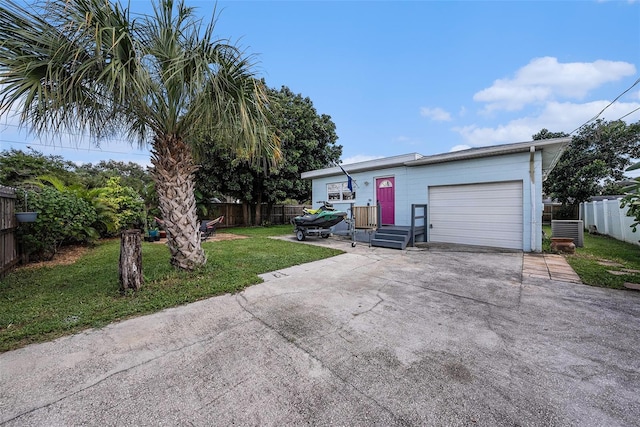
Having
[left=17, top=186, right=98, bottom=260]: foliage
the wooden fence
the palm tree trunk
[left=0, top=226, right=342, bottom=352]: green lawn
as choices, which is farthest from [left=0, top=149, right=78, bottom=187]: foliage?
the palm tree trunk

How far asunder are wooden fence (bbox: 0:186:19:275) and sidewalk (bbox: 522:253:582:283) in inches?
389

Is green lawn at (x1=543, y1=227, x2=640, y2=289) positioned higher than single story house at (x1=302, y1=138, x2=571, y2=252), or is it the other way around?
single story house at (x1=302, y1=138, x2=571, y2=252)

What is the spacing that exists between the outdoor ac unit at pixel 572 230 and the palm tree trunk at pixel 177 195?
1070cm

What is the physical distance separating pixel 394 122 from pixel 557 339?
1242 centimetres

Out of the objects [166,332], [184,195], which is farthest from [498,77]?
[166,332]

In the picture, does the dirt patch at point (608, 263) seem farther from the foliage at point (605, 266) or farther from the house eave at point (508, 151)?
the house eave at point (508, 151)

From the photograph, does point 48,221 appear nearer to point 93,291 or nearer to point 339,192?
point 93,291

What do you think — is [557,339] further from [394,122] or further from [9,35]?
[394,122]

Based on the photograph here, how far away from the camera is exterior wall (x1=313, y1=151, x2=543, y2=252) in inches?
277

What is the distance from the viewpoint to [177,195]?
14.5 ft

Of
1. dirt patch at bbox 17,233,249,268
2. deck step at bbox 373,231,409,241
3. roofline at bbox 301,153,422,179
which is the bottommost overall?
dirt patch at bbox 17,233,249,268

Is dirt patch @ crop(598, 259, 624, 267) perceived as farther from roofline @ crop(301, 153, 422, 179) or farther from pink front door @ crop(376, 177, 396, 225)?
pink front door @ crop(376, 177, 396, 225)

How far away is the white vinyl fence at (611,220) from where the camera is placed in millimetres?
8492

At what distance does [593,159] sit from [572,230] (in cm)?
1277
